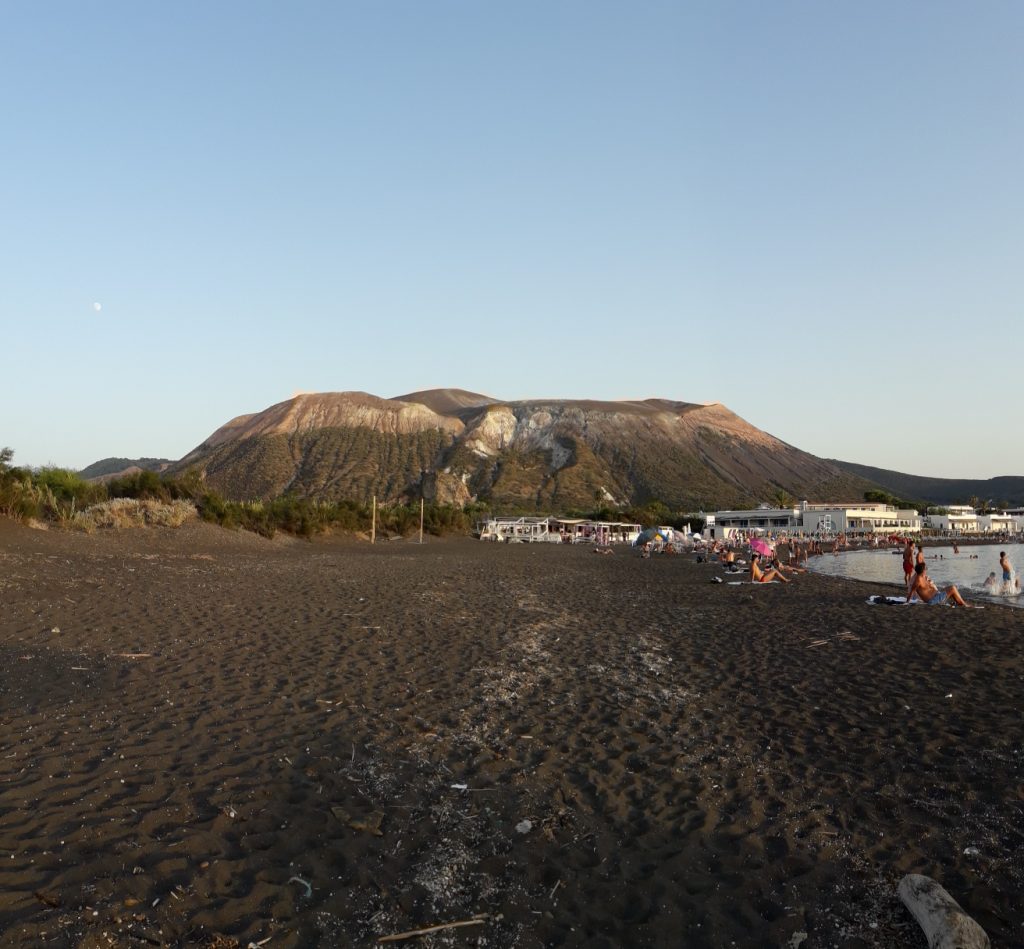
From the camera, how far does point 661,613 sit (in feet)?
54.4

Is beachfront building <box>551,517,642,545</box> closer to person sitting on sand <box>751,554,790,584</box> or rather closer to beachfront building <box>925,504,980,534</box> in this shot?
person sitting on sand <box>751,554,790,584</box>

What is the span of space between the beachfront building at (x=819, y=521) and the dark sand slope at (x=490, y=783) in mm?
70623

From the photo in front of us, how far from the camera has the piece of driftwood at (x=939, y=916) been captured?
352 cm

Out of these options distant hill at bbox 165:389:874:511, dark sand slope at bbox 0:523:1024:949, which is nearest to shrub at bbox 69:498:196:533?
dark sand slope at bbox 0:523:1024:949

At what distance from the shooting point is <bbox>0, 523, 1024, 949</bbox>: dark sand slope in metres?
3.96

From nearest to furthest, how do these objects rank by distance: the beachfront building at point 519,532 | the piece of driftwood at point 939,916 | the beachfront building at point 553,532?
the piece of driftwood at point 939,916 < the beachfront building at point 519,532 < the beachfront building at point 553,532

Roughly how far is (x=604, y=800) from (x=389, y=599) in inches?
452

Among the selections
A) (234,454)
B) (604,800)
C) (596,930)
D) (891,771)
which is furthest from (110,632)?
(234,454)

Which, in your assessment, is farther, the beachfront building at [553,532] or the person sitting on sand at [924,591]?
the beachfront building at [553,532]

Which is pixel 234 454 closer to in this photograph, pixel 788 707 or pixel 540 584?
pixel 540 584

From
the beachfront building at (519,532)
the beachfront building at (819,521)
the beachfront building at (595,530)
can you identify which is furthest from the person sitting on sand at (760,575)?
the beachfront building at (819,521)

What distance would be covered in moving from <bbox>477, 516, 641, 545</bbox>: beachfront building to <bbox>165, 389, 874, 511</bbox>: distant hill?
94.9ft

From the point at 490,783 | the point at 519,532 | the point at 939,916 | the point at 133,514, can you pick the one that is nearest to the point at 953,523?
the point at 519,532

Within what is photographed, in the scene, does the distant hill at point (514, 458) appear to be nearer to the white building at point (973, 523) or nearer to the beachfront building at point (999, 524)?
the white building at point (973, 523)
